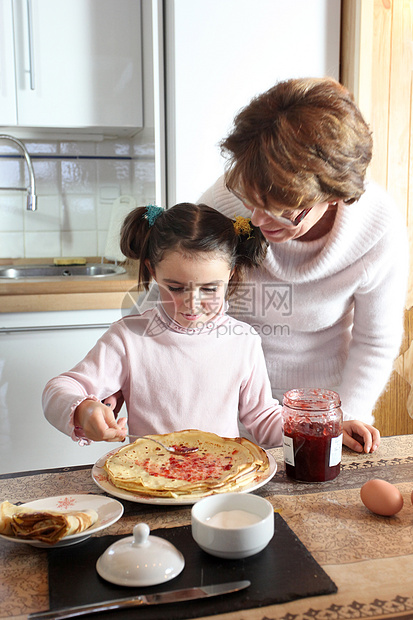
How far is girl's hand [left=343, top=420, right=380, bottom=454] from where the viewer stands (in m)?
1.11

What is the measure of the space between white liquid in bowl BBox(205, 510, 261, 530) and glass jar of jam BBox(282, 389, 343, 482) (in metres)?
0.21

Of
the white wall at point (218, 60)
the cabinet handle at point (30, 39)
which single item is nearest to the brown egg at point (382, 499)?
the white wall at point (218, 60)

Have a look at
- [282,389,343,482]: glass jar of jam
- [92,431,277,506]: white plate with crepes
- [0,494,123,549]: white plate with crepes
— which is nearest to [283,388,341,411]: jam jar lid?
[282,389,343,482]: glass jar of jam

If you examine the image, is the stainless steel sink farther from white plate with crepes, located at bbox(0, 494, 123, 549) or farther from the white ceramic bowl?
the white ceramic bowl

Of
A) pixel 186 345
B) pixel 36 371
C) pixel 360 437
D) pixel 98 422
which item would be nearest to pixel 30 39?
pixel 36 371

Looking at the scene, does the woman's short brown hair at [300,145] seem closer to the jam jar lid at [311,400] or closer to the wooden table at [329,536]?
the jam jar lid at [311,400]

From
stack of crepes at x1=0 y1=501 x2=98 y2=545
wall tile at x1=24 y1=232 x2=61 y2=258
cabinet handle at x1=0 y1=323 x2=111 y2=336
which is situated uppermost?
wall tile at x1=24 y1=232 x2=61 y2=258

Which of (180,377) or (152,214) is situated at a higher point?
(152,214)

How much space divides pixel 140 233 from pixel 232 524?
2.63ft

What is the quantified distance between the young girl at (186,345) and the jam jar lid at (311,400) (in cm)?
23

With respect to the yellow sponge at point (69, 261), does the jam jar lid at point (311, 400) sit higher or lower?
lower

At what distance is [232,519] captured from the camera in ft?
2.56

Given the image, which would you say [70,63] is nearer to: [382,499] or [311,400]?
[311,400]

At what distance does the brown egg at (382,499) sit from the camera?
2.78ft
